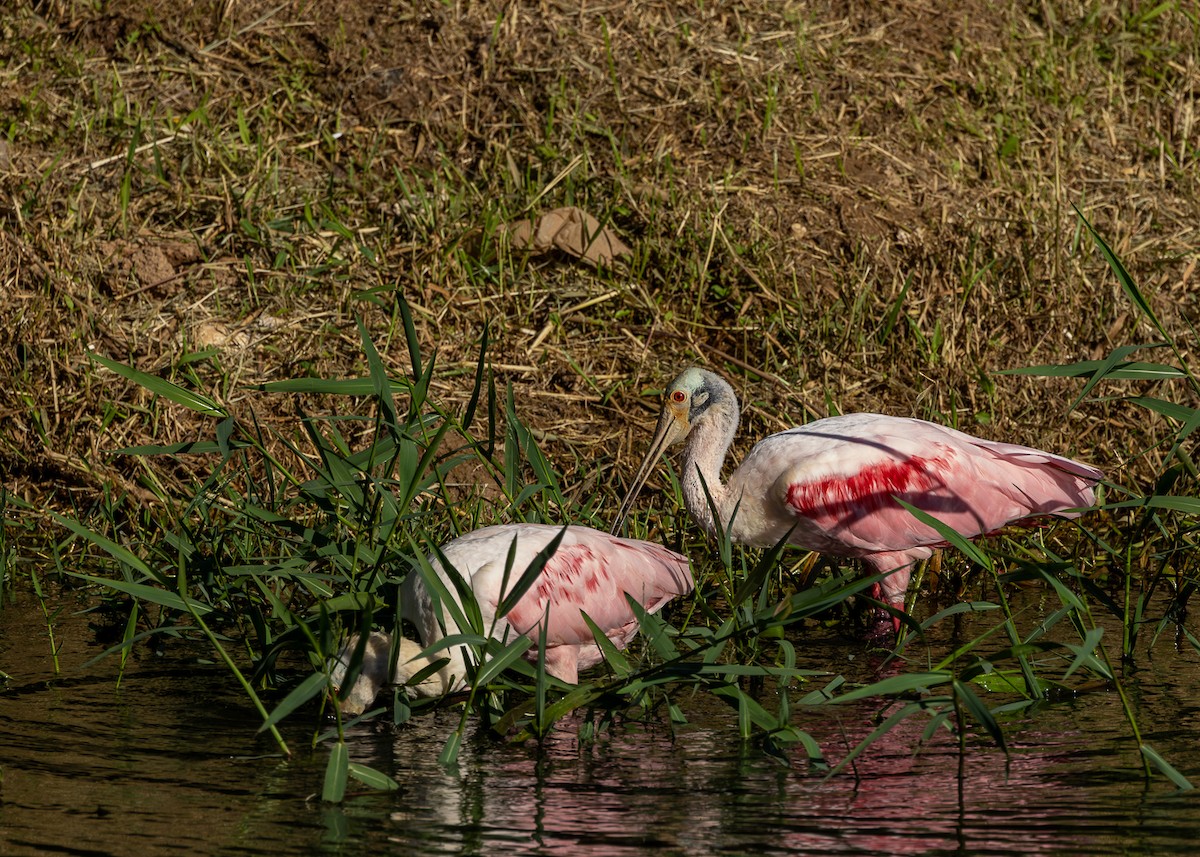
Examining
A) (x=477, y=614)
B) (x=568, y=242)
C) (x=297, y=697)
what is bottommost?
(x=297, y=697)

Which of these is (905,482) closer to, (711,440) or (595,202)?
A: (711,440)

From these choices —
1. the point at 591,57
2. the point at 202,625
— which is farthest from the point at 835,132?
the point at 202,625

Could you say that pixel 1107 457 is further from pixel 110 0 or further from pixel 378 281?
pixel 110 0

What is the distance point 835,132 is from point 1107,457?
2938 mm

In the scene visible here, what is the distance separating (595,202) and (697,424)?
255 cm

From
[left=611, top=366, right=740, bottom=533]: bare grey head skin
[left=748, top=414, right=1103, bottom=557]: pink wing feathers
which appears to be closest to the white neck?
[left=611, top=366, right=740, bottom=533]: bare grey head skin

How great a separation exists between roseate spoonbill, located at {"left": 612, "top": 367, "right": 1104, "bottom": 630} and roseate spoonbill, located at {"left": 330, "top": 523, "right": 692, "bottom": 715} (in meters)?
0.72

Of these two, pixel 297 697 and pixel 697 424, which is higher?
pixel 697 424

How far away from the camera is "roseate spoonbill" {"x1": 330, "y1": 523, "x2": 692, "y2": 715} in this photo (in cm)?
467

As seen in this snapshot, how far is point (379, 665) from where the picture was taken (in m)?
4.67

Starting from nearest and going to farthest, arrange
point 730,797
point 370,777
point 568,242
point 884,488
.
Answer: point 370,777
point 730,797
point 884,488
point 568,242

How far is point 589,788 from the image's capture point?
3891 mm

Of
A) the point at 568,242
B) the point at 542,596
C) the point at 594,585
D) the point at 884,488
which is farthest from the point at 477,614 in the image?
the point at 568,242

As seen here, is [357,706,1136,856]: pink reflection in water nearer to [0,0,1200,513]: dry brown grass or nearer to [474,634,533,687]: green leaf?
[474,634,533,687]: green leaf
